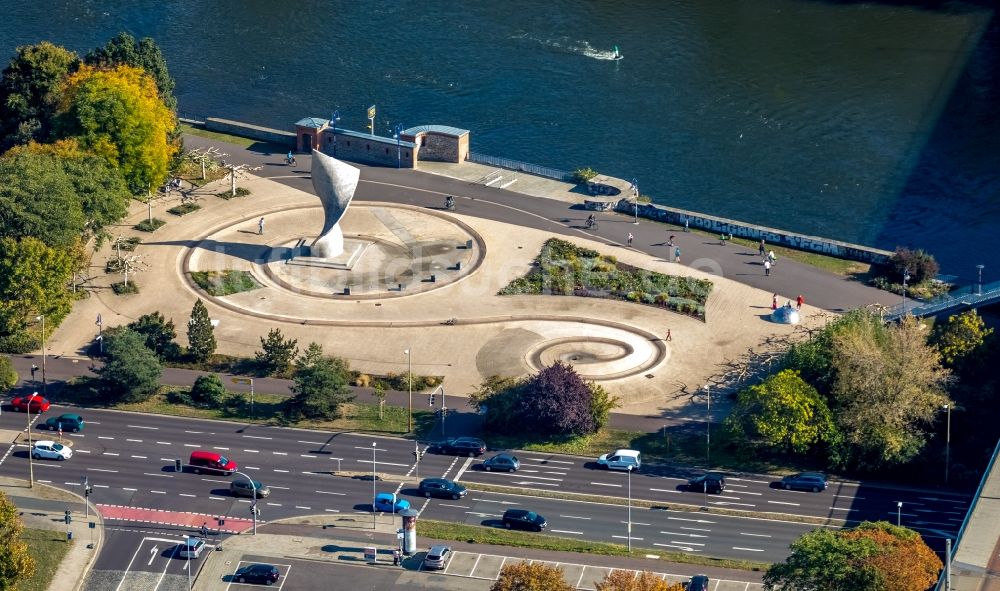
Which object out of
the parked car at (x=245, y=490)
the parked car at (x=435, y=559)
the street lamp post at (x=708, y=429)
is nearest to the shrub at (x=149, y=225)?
the parked car at (x=245, y=490)

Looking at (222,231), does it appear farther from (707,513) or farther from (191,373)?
(707,513)

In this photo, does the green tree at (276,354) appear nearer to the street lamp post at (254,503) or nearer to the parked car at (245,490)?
the street lamp post at (254,503)

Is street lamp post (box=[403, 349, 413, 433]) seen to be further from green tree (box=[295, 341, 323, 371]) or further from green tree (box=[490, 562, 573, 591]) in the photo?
green tree (box=[490, 562, 573, 591])

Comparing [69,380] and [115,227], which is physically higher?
[115,227]

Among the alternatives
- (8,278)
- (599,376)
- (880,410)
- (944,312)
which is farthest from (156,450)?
(944,312)

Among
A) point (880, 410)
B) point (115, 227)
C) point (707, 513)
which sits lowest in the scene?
point (707, 513)

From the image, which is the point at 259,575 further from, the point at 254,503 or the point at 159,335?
the point at 159,335
